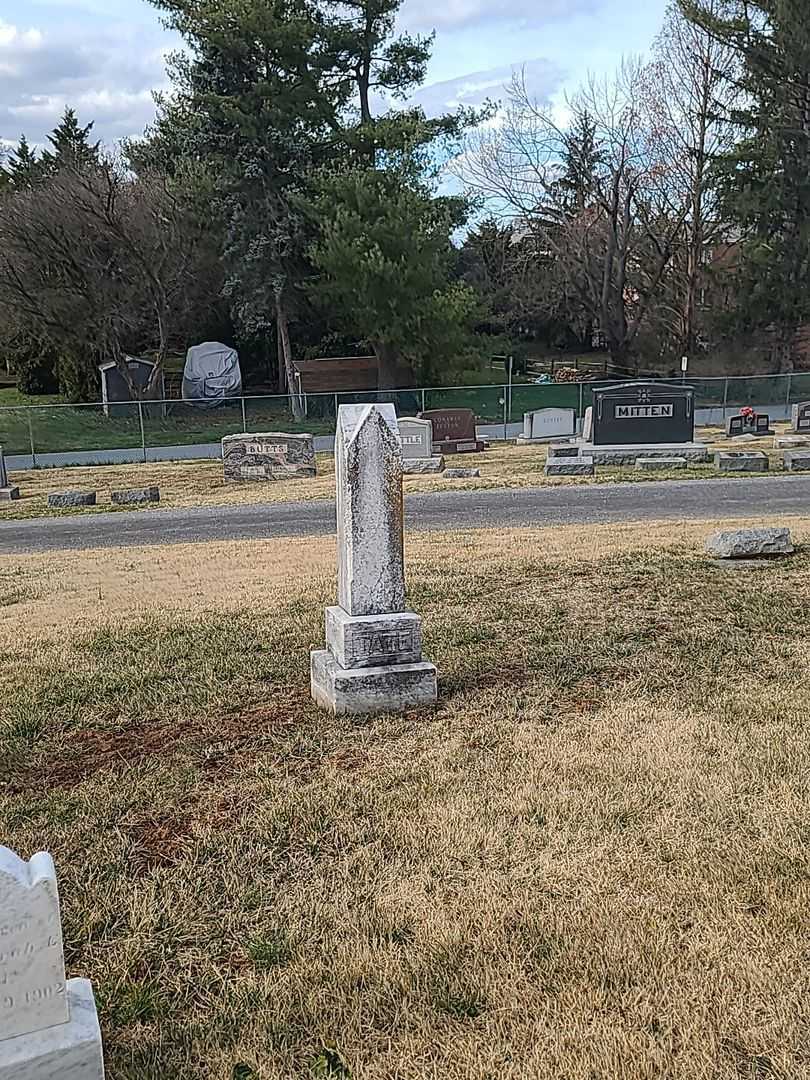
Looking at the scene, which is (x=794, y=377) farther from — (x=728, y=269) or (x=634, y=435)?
(x=634, y=435)

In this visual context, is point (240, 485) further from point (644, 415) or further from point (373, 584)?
point (373, 584)

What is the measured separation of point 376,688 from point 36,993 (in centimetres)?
280

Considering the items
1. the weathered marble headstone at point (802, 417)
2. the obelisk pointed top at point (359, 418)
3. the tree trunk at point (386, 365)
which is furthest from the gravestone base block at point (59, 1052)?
the tree trunk at point (386, 365)

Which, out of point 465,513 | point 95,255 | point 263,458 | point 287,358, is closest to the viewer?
point 465,513

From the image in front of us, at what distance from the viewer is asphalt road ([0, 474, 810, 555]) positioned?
482 inches

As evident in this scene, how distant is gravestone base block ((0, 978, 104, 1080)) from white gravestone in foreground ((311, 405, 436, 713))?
266 cm

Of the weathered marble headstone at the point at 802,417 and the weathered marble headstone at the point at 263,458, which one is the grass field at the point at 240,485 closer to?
the weathered marble headstone at the point at 263,458

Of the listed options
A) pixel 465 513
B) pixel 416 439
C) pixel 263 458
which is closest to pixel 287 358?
pixel 416 439

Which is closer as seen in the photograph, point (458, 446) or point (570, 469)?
point (570, 469)

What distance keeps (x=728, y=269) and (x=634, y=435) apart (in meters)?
22.0

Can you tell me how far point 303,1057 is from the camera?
2.46 metres

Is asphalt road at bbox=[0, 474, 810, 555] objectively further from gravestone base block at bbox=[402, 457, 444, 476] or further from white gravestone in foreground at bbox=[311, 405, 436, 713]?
white gravestone in foreground at bbox=[311, 405, 436, 713]

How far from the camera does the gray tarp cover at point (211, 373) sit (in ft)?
112

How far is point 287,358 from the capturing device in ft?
107
